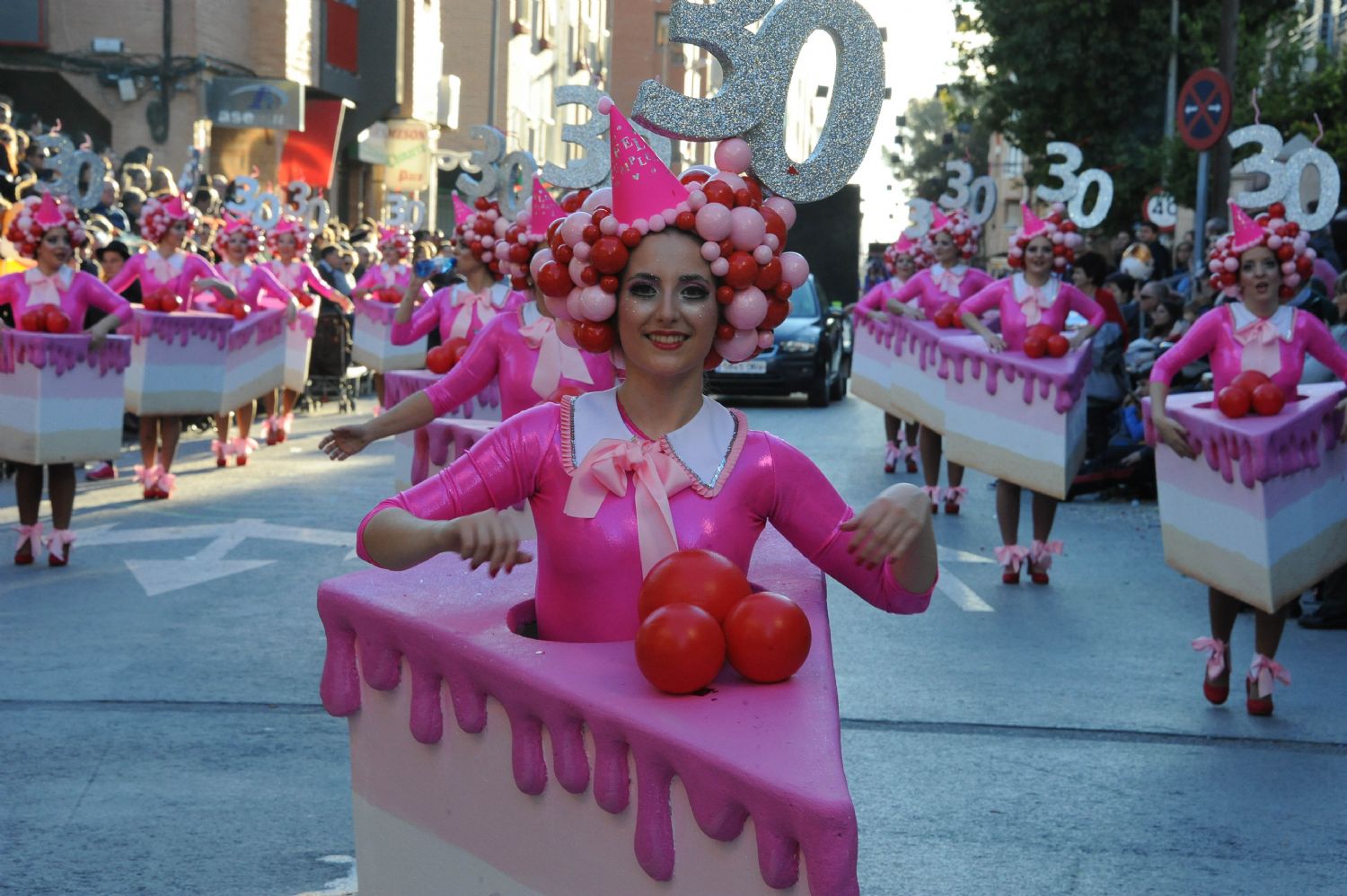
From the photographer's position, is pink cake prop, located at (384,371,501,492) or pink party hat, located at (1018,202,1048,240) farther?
pink party hat, located at (1018,202,1048,240)

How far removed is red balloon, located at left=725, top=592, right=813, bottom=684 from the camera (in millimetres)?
3193

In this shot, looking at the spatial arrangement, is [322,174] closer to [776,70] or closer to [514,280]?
[514,280]

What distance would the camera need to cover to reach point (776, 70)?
165 inches

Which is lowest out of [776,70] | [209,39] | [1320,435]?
[1320,435]

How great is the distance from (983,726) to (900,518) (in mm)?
4150

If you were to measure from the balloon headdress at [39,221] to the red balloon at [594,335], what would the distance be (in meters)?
7.54

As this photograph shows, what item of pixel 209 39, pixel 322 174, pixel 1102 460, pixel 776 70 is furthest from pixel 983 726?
pixel 322 174

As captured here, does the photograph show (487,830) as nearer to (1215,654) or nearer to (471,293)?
(1215,654)

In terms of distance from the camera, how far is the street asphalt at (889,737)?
5.50 meters

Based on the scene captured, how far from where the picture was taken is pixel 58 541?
34.4 ft

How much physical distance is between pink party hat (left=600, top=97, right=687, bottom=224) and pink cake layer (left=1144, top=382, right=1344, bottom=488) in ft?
13.6

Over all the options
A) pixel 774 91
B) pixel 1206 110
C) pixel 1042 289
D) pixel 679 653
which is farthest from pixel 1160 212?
pixel 679 653

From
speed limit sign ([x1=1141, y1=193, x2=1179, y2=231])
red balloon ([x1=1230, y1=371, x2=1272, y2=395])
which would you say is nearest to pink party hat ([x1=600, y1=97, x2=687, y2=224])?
red balloon ([x1=1230, y1=371, x2=1272, y2=395])

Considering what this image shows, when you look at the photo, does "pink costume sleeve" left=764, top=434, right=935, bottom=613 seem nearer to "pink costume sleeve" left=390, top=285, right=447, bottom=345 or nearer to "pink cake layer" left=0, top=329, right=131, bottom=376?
"pink costume sleeve" left=390, top=285, right=447, bottom=345
